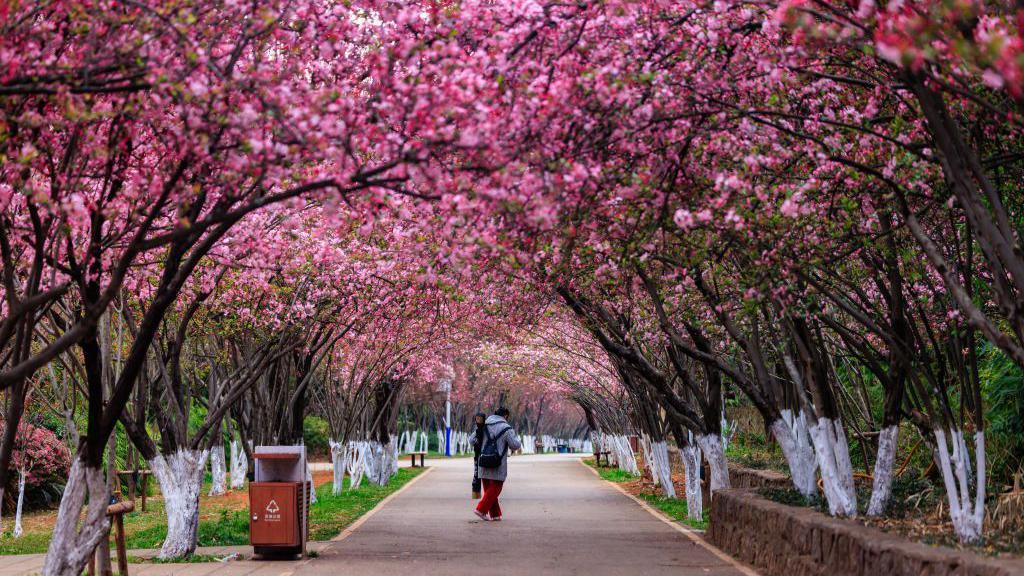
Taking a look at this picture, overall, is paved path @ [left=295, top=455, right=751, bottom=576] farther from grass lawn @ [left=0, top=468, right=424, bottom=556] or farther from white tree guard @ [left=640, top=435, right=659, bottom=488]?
white tree guard @ [left=640, top=435, right=659, bottom=488]

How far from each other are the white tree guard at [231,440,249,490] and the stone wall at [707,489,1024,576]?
2221 cm

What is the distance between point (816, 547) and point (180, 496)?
310 inches

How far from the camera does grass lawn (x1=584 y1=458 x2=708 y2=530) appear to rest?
19083 millimetres

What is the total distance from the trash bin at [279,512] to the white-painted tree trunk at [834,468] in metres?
6.16

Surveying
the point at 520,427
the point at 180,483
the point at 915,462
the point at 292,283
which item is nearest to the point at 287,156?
the point at 180,483

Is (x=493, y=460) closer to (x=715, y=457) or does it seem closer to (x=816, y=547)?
(x=715, y=457)

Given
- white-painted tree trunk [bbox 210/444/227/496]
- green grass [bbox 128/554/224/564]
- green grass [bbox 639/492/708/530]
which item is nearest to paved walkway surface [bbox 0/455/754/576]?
green grass [bbox 128/554/224/564]

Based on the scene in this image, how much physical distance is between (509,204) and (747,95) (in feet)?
8.79

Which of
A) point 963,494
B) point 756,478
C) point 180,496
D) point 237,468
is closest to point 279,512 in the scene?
point 180,496

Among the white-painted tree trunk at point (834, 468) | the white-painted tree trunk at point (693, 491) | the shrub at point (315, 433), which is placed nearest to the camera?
the white-painted tree trunk at point (834, 468)

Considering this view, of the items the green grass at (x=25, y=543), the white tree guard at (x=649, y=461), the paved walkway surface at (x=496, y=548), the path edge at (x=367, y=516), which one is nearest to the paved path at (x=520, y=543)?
the paved walkway surface at (x=496, y=548)

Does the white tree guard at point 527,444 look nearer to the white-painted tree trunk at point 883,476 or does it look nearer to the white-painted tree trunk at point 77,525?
the white-painted tree trunk at point 883,476

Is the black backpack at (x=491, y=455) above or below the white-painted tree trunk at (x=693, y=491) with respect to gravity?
above

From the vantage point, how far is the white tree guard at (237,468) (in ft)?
114
